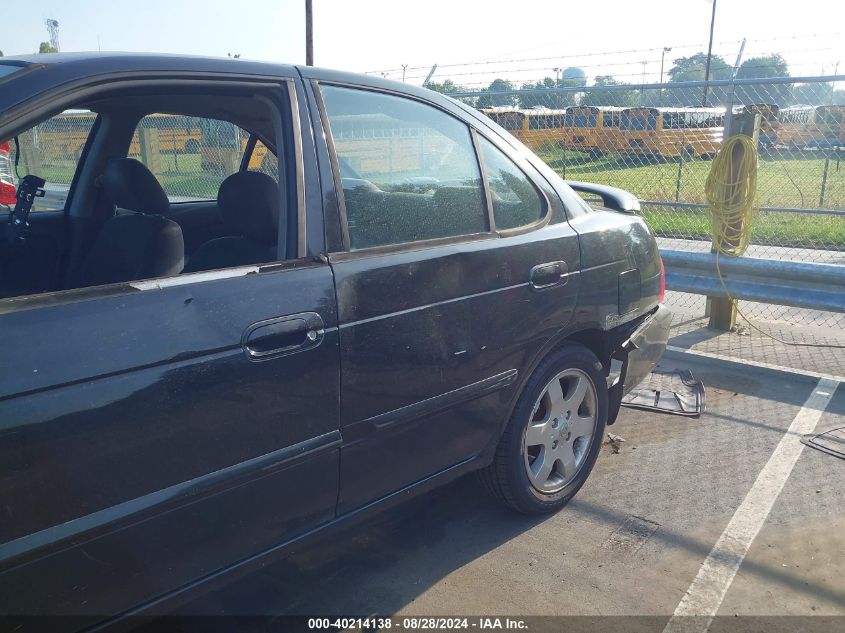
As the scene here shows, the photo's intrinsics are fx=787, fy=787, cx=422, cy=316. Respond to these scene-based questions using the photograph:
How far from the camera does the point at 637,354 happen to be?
387 cm

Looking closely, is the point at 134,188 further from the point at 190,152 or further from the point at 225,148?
the point at 190,152

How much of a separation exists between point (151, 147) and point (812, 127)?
649cm

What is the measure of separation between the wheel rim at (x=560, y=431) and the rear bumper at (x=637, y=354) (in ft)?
0.89

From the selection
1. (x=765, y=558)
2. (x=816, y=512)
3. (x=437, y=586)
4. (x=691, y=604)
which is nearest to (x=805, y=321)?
(x=816, y=512)

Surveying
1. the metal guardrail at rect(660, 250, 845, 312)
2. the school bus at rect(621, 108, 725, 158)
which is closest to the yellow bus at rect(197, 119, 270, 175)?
the metal guardrail at rect(660, 250, 845, 312)

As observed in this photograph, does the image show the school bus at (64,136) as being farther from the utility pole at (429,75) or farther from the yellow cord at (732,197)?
the utility pole at (429,75)

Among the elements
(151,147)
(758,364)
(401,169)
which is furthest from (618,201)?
(151,147)

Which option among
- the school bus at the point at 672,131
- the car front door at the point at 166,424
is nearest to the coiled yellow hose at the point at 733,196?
the school bus at the point at 672,131

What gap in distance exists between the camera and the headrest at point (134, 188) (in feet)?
10.1

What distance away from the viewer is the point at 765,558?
3.18 meters

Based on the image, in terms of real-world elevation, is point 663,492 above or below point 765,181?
below

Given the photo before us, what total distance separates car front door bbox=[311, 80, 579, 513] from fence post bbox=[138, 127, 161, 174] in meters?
1.44

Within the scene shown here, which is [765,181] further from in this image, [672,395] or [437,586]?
[437,586]

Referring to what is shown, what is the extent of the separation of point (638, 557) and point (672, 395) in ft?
6.60
